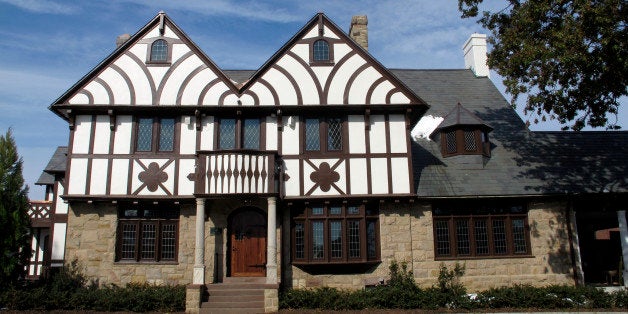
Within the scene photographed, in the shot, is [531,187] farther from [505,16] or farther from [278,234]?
[278,234]

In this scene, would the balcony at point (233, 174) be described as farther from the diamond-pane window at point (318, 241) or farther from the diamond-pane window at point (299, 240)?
the diamond-pane window at point (318, 241)

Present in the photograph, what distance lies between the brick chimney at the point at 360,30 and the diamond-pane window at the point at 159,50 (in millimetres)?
7445

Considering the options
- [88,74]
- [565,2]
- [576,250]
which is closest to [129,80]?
[88,74]

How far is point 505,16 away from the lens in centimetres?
1577

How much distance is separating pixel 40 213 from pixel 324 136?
16.0m

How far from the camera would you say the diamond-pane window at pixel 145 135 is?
54.6 ft

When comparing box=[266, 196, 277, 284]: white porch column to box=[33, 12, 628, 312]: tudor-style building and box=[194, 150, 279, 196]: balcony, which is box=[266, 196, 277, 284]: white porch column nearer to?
box=[33, 12, 628, 312]: tudor-style building

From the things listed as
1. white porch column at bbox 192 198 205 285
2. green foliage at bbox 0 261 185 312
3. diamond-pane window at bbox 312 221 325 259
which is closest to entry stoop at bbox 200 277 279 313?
white porch column at bbox 192 198 205 285

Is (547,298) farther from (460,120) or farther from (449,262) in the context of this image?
(460,120)

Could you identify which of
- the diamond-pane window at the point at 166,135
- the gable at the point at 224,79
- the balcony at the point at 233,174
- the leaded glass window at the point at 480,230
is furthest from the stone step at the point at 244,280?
the leaded glass window at the point at 480,230

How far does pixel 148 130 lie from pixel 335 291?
26.0 feet

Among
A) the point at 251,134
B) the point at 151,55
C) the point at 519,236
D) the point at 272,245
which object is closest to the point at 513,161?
the point at 519,236

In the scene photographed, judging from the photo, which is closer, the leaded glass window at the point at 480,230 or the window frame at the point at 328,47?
the leaded glass window at the point at 480,230

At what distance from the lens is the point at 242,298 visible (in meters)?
15.0
